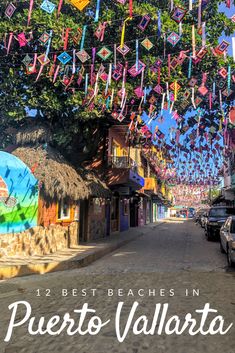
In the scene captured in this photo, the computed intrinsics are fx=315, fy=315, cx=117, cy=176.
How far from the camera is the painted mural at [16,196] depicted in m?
10.9

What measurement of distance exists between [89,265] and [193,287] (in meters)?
4.73

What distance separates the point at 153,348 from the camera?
4.17 m

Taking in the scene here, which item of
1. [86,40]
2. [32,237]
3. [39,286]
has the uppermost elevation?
[86,40]

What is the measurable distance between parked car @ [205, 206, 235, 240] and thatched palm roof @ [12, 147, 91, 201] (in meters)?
9.00

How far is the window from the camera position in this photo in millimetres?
15016

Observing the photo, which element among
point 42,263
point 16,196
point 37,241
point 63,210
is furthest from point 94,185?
point 42,263

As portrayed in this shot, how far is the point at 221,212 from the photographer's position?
69.8 ft

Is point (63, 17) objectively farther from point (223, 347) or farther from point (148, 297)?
point (223, 347)

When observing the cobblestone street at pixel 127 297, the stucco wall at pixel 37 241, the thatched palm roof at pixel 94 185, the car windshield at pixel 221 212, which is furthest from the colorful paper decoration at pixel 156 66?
the car windshield at pixel 221 212

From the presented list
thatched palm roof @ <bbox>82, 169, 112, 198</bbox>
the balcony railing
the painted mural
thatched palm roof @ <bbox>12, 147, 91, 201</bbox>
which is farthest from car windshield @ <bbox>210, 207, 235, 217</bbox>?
the painted mural

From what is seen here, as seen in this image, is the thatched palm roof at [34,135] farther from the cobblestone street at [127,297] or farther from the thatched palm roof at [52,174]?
the cobblestone street at [127,297]

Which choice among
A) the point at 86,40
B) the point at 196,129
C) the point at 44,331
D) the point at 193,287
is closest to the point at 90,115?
the point at 86,40

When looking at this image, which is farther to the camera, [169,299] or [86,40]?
[86,40]

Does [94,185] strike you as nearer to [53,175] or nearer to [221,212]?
[53,175]
